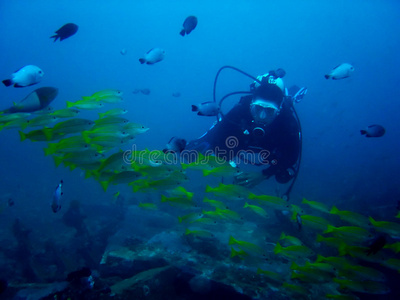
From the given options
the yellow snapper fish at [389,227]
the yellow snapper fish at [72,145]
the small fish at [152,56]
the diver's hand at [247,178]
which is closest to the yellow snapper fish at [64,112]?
the yellow snapper fish at [72,145]

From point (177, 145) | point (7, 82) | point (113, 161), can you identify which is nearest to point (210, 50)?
point (113, 161)

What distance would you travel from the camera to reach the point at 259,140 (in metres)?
5.68

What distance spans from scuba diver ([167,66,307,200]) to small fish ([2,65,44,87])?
3.18 m

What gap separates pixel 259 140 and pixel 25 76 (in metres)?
4.77

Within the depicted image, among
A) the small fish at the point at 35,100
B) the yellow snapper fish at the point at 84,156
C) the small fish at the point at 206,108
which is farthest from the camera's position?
the small fish at the point at 206,108

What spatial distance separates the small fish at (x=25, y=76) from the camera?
3.19 meters

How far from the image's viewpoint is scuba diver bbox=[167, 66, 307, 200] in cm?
543

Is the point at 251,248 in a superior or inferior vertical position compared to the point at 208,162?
inferior

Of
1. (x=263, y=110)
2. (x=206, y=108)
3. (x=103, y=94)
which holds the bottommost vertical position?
(x=206, y=108)

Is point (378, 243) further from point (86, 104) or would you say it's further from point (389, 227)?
point (86, 104)

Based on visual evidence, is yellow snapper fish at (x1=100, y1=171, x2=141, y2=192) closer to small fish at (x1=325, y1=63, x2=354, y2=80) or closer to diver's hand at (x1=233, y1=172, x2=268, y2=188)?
diver's hand at (x1=233, y1=172, x2=268, y2=188)

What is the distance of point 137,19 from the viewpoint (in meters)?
129

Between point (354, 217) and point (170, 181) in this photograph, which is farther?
point (354, 217)

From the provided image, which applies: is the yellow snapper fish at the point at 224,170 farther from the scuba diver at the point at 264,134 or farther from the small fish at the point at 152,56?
the small fish at the point at 152,56
